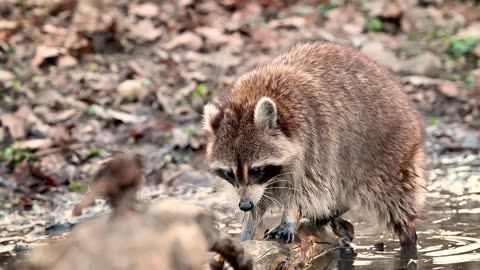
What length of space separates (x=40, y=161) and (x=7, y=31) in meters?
2.69

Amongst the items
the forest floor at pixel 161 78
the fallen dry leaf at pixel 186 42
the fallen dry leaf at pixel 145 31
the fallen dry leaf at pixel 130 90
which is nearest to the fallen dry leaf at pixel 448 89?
the forest floor at pixel 161 78

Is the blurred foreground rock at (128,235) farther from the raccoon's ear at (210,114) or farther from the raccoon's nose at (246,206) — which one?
the raccoon's ear at (210,114)

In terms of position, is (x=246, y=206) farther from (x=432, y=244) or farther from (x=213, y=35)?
(x=213, y=35)

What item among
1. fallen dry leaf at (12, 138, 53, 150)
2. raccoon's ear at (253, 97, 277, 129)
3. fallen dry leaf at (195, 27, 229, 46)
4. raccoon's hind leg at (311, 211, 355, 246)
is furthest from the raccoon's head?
fallen dry leaf at (195, 27, 229, 46)

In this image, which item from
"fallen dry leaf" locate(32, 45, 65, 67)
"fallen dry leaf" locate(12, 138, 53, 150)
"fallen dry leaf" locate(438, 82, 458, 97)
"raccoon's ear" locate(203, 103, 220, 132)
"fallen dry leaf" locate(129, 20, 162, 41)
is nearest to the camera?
"raccoon's ear" locate(203, 103, 220, 132)

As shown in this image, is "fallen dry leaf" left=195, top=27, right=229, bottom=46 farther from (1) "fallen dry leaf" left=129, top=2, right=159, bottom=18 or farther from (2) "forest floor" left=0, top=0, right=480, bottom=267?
(1) "fallen dry leaf" left=129, top=2, right=159, bottom=18

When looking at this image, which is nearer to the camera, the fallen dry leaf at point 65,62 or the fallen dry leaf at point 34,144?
the fallen dry leaf at point 34,144

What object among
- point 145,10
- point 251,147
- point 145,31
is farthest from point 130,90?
point 251,147

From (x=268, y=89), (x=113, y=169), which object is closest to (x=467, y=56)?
(x=268, y=89)

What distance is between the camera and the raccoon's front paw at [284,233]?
4906 mm


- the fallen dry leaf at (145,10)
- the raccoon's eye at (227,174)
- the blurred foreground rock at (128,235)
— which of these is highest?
the blurred foreground rock at (128,235)

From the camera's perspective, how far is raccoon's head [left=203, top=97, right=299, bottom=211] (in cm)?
499

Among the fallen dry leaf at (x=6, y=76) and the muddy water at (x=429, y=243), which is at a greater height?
the fallen dry leaf at (x=6, y=76)

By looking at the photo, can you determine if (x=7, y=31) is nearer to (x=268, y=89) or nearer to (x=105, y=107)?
(x=105, y=107)
